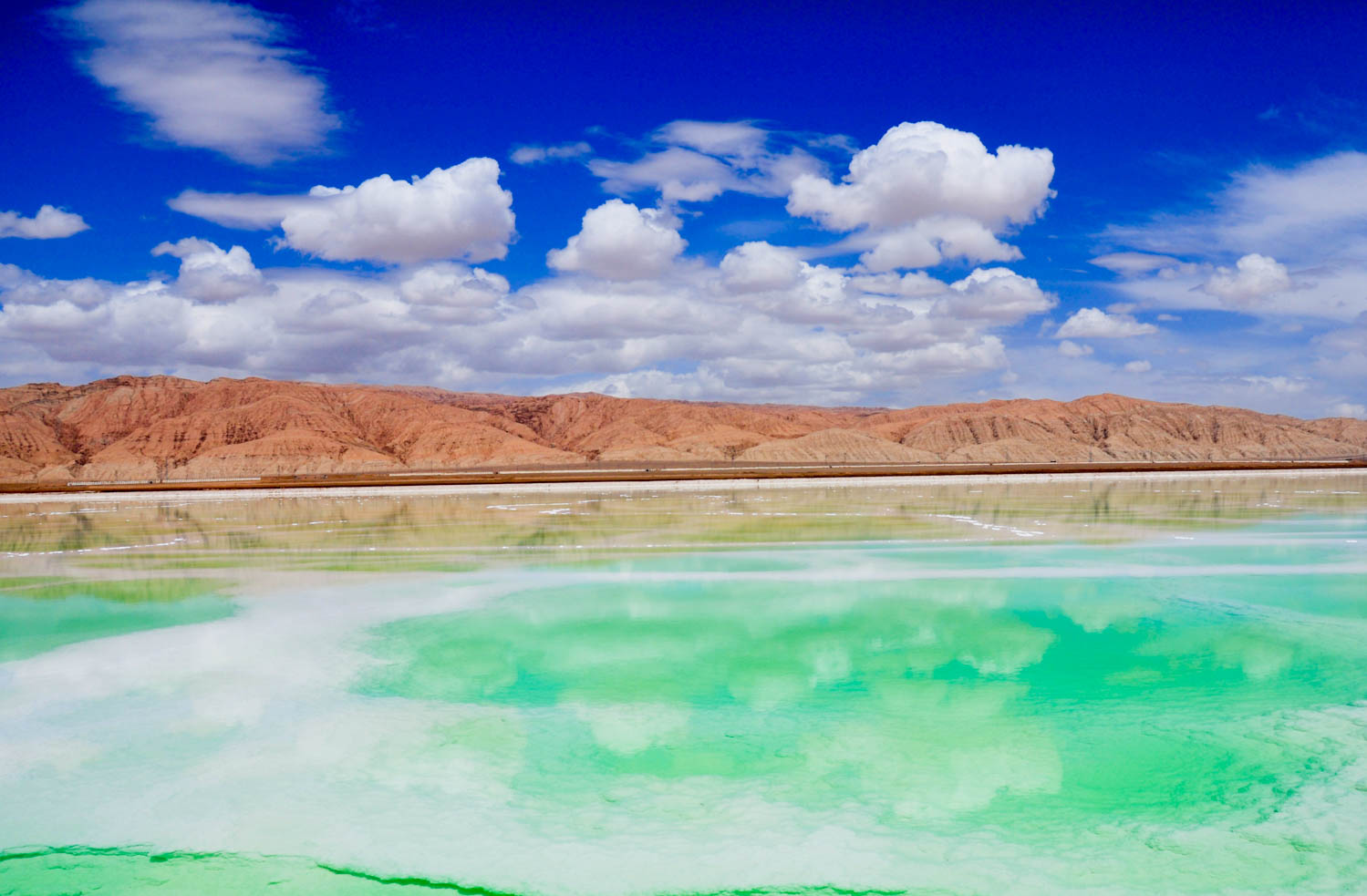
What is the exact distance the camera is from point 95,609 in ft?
41.8

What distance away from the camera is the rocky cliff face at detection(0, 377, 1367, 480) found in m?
106

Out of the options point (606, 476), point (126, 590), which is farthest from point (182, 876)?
point (606, 476)

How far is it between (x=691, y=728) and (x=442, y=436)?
4632 inches

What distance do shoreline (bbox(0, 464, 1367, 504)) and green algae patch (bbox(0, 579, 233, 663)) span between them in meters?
27.0

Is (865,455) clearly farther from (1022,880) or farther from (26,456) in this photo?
(1022,880)

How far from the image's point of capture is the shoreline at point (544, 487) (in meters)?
43.9

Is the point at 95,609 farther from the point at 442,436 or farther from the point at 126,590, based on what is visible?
the point at 442,436

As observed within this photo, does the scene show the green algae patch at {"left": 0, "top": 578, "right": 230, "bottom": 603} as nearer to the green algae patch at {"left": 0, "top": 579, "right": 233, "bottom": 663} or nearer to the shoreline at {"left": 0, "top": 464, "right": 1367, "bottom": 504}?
the green algae patch at {"left": 0, "top": 579, "right": 233, "bottom": 663}

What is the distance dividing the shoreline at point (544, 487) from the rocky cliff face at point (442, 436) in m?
51.9

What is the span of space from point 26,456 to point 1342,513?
114 meters

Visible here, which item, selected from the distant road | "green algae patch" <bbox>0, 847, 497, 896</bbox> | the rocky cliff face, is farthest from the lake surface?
the rocky cliff face

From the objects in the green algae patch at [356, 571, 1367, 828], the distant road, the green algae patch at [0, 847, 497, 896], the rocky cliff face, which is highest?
the rocky cliff face

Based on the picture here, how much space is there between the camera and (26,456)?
335ft

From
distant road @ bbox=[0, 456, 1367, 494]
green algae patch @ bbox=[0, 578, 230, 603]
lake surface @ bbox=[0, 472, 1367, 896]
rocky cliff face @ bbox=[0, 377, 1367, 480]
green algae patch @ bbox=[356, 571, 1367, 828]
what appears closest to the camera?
lake surface @ bbox=[0, 472, 1367, 896]
